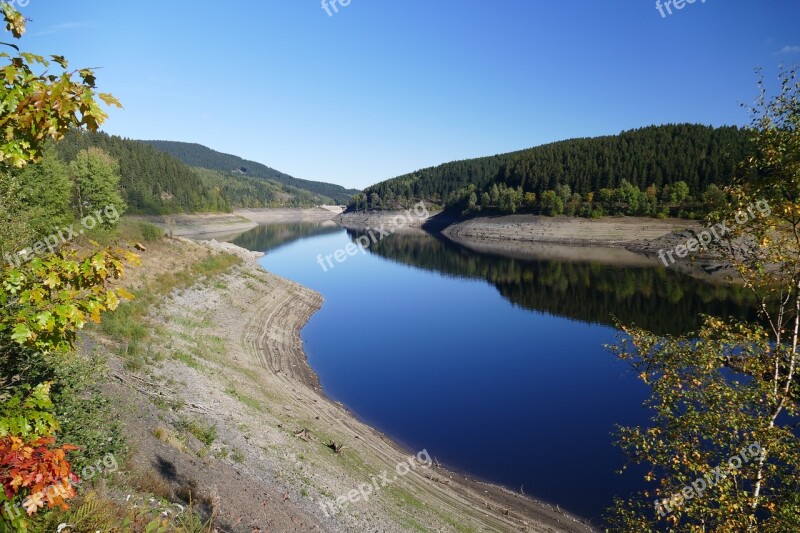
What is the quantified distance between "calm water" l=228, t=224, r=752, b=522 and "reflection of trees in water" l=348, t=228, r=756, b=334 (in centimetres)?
24

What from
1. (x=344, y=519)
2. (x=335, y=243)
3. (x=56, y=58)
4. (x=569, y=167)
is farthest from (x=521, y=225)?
(x=56, y=58)

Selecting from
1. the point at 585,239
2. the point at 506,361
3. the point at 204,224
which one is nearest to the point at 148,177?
the point at 204,224

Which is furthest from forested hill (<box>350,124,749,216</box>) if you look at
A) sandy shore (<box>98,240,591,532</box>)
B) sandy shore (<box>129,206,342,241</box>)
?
sandy shore (<box>98,240,591,532</box>)

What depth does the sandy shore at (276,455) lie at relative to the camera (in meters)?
11.5

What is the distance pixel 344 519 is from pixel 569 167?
433 feet

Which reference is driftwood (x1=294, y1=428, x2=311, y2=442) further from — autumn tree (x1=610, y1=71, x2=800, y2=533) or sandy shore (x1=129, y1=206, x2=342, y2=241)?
sandy shore (x1=129, y1=206, x2=342, y2=241)

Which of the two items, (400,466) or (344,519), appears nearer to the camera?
(344,519)

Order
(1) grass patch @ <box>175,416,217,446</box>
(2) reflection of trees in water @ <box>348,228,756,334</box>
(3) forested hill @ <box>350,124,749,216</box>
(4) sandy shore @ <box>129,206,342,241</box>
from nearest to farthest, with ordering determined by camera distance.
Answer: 1. (1) grass patch @ <box>175,416,217,446</box>
2. (2) reflection of trees in water @ <box>348,228,756,334</box>
3. (3) forested hill @ <box>350,124,749,216</box>
4. (4) sandy shore @ <box>129,206,342,241</box>

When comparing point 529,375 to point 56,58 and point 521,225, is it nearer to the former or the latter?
point 56,58

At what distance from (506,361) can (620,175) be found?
101054mm

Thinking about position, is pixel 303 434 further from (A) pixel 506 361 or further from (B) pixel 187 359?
(A) pixel 506 361

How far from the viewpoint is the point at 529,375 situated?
29.9 metres

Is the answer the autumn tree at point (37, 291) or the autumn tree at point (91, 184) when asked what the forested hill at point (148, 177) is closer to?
the autumn tree at point (91, 184)

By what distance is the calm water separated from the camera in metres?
20.4
